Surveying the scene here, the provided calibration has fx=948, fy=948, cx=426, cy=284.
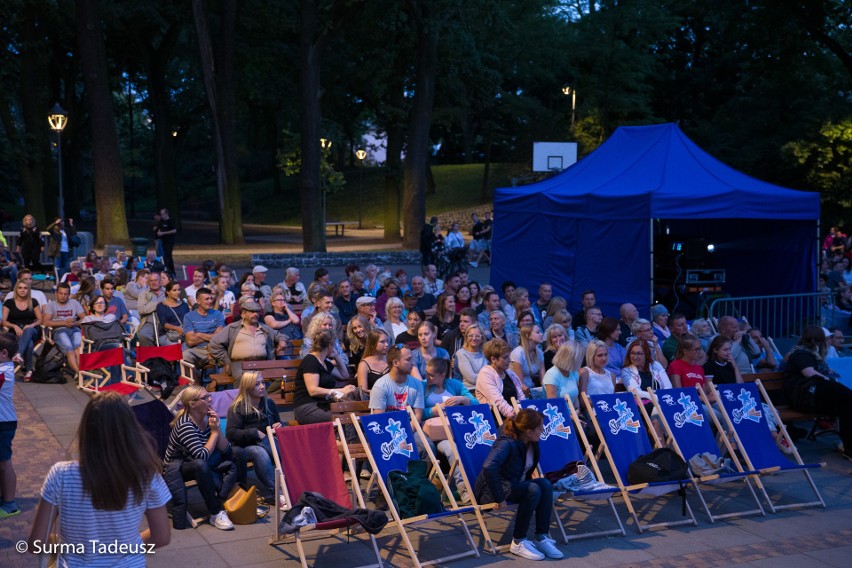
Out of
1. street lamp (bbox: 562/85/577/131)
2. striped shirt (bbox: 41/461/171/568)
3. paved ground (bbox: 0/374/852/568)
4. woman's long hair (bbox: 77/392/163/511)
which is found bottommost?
paved ground (bbox: 0/374/852/568)

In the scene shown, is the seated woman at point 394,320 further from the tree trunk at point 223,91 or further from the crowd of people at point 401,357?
the tree trunk at point 223,91

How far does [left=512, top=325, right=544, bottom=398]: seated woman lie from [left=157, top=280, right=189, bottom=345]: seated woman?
4401 millimetres

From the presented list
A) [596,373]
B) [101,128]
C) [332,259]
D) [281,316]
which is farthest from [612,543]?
[101,128]

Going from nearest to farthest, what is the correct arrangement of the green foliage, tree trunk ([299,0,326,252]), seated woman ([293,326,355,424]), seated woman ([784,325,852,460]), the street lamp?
seated woman ([293,326,355,424]) < seated woman ([784,325,852,460]) < tree trunk ([299,0,326,252]) < the green foliage < the street lamp

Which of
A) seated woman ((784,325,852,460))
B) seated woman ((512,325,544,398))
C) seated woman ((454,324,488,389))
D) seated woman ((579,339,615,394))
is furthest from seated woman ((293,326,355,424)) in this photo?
seated woman ((784,325,852,460))

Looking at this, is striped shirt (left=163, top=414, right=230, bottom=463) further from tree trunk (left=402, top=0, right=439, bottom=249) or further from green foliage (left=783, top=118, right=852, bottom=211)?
green foliage (left=783, top=118, right=852, bottom=211)

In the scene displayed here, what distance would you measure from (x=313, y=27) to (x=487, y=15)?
5651mm

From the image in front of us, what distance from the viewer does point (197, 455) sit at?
7066 mm

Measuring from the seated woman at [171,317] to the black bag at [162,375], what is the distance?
0.27m

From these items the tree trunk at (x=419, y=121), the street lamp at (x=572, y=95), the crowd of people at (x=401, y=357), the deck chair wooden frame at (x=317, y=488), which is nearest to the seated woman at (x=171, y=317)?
the crowd of people at (x=401, y=357)

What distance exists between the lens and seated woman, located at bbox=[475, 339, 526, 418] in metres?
8.13

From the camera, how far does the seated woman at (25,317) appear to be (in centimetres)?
1205

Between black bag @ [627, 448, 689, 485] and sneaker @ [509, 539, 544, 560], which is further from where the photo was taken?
black bag @ [627, 448, 689, 485]

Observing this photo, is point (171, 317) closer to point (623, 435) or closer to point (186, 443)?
point (186, 443)
